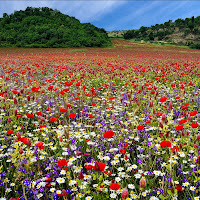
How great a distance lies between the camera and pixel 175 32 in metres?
102

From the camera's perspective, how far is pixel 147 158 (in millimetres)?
2660

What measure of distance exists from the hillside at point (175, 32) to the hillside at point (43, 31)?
46.2 m

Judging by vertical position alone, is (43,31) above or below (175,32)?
below

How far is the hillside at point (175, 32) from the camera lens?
93088mm

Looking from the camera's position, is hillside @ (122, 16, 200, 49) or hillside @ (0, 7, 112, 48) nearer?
hillside @ (0, 7, 112, 48)

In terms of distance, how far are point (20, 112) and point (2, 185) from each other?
2251mm

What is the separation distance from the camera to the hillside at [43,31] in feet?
168

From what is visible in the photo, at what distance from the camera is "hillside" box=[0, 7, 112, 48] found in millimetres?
51228

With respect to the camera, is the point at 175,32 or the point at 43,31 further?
the point at 175,32

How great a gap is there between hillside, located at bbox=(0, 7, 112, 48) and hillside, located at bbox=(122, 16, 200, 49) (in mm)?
46210

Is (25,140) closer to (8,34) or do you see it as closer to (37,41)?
(37,41)

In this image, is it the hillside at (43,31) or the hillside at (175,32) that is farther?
the hillside at (175,32)

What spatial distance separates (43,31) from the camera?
56.2 meters

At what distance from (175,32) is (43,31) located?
78.0 meters
